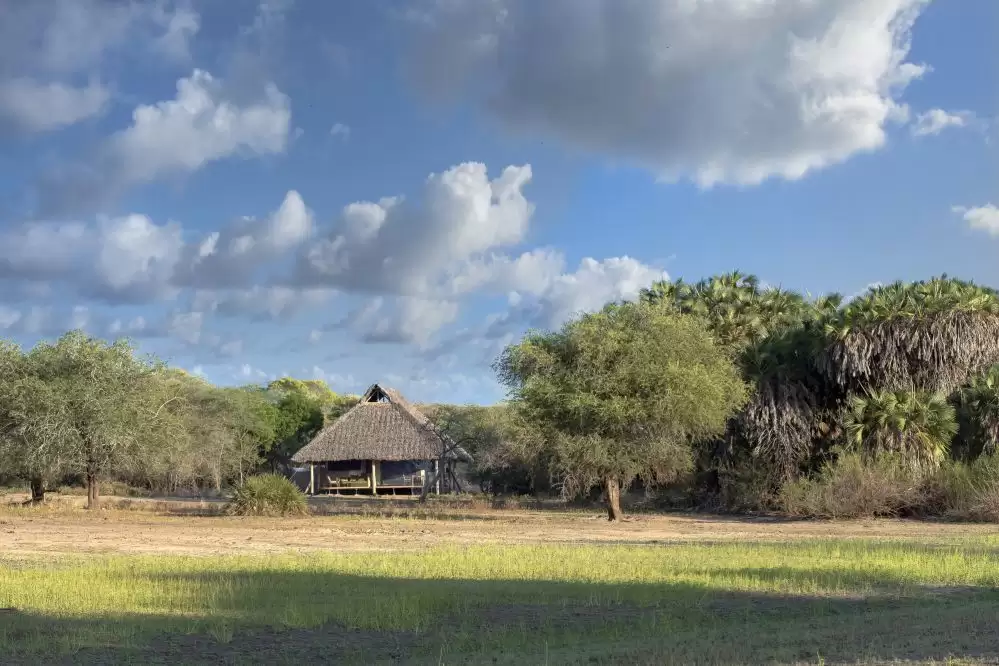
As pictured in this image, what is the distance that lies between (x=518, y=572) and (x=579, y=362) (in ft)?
50.6

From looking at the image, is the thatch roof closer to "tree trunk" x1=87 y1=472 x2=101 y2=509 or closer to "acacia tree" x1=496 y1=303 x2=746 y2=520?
"tree trunk" x1=87 y1=472 x2=101 y2=509

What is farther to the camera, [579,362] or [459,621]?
[579,362]

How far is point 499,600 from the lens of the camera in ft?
44.8

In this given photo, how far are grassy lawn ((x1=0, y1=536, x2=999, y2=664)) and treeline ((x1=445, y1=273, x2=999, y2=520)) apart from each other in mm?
11974

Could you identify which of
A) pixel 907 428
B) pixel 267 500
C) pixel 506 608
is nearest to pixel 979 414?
pixel 907 428

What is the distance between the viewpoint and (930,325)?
3459 cm

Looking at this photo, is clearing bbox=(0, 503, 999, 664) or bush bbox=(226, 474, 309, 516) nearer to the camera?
clearing bbox=(0, 503, 999, 664)

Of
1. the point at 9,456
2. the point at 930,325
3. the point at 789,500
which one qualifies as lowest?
the point at 789,500

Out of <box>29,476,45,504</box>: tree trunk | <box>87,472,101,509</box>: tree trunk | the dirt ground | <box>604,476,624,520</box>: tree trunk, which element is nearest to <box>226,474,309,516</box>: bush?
the dirt ground

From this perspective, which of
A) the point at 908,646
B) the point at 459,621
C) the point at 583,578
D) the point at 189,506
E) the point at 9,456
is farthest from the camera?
the point at 189,506

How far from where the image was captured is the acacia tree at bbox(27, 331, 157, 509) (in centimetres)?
3584

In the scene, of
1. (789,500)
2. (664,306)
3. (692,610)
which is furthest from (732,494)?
(692,610)

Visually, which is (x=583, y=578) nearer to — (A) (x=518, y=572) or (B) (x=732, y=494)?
(A) (x=518, y=572)

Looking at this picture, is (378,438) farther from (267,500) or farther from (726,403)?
(726,403)
